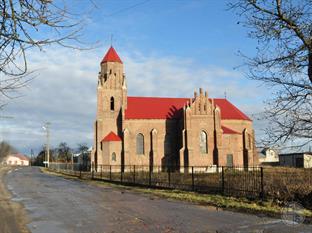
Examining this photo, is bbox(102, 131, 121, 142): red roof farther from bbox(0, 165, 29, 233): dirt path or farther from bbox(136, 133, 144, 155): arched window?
bbox(0, 165, 29, 233): dirt path

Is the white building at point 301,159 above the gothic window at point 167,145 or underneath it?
underneath

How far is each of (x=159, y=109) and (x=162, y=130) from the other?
399cm

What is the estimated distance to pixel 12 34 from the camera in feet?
16.0

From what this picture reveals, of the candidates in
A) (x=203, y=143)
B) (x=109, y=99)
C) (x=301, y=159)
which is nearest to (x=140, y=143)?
(x=109, y=99)

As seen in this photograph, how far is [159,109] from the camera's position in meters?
67.5

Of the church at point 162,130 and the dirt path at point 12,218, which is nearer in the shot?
the dirt path at point 12,218

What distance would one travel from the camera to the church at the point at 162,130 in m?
62.2

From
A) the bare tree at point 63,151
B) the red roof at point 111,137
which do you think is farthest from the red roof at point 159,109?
the bare tree at point 63,151

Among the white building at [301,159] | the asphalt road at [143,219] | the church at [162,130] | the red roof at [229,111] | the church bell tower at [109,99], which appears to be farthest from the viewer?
the red roof at [229,111]

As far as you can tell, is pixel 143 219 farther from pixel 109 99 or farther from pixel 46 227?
pixel 109 99

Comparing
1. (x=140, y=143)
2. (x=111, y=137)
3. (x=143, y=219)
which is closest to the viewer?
(x=143, y=219)

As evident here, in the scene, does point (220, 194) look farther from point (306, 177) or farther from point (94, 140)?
point (94, 140)

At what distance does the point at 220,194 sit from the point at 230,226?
8217 millimetres

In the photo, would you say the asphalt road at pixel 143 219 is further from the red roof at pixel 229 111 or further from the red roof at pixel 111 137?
the red roof at pixel 229 111
